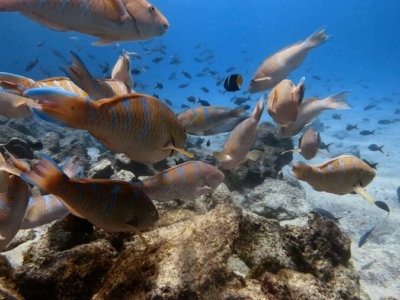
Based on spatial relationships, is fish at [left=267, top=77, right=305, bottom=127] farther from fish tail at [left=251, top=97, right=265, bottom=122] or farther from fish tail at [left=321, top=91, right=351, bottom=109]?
fish tail at [left=321, top=91, right=351, bottom=109]

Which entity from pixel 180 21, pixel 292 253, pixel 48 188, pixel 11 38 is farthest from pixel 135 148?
pixel 180 21

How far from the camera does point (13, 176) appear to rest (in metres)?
2.15

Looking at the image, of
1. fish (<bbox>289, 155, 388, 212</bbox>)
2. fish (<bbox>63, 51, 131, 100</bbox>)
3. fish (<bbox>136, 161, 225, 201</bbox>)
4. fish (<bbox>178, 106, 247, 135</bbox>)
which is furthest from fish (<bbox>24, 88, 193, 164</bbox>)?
fish (<bbox>178, 106, 247, 135</bbox>)

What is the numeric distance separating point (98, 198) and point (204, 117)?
281 centimetres

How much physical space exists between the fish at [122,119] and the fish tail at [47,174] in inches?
12.6

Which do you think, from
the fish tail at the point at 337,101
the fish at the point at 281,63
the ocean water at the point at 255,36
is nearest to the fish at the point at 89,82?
the fish at the point at 281,63

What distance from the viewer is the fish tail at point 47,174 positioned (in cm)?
160

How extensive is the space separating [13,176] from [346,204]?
7074mm

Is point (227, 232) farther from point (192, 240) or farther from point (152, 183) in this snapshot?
point (152, 183)

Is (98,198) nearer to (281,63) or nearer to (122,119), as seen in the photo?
(122,119)

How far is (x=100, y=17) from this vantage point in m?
1.85

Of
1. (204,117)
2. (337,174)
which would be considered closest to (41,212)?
(204,117)

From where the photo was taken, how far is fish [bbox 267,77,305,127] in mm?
3175

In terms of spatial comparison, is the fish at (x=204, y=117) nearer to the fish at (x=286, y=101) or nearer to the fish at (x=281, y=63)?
the fish at (x=281, y=63)
